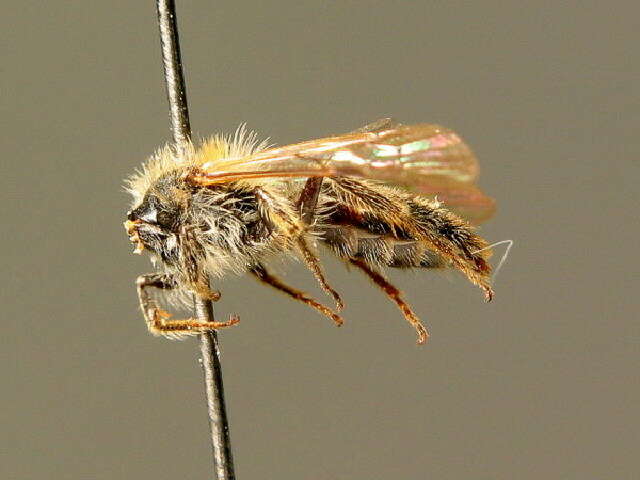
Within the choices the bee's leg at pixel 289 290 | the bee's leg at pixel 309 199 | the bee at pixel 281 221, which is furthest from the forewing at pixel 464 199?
the bee's leg at pixel 289 290

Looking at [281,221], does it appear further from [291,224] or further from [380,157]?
[380,157]

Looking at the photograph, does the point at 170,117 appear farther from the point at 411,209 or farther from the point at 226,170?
the point at 411,209

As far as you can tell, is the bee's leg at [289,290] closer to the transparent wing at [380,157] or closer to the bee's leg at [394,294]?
the bee's leg at [394,294]

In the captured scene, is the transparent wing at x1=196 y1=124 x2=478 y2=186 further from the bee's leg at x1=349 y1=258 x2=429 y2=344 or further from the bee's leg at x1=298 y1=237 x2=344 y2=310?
the bee's leg at x1=349 y1=258 x2=429 y2=344

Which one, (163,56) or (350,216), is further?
(350,216)

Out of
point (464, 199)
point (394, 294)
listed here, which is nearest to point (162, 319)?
point (394, 294)

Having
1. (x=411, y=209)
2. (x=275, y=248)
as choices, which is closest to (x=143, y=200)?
(x=275, y=248)

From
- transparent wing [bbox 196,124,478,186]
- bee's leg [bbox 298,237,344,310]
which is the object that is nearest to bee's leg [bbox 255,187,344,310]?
bee's leg [bbox 298,237,344,310]
